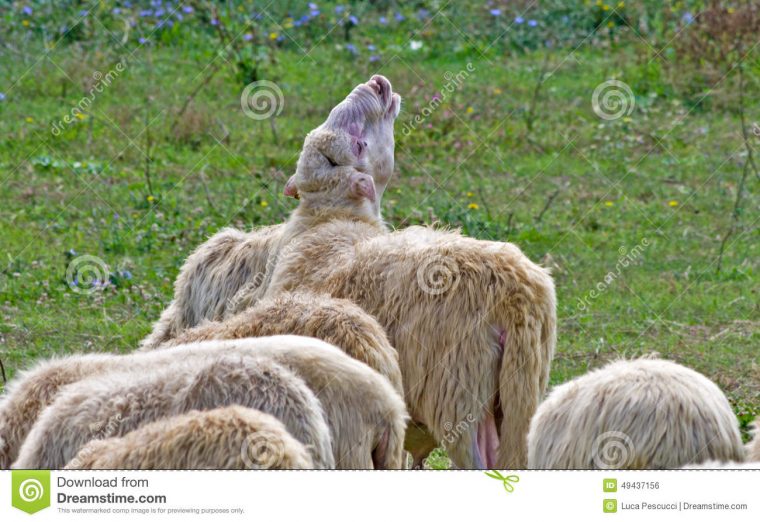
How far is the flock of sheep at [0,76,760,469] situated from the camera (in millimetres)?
4953

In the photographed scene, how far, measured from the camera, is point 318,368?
17.1 feet

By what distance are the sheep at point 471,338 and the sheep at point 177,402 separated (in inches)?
48.7

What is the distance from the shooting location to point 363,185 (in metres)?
7.22

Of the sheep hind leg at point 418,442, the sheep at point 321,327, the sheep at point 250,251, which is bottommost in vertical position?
the sheep hind leg at point 418,442

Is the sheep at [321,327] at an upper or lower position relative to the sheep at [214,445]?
upper

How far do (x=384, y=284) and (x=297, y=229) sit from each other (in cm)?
97

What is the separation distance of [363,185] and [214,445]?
2.93 metres

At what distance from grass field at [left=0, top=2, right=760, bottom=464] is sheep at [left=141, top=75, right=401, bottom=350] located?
112 cm

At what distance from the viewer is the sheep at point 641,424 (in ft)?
17.3

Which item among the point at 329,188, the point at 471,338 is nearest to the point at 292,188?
the point at 329,188

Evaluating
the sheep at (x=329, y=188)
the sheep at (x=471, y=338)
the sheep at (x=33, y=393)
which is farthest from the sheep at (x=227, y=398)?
the sheep at (x=329, y=188)

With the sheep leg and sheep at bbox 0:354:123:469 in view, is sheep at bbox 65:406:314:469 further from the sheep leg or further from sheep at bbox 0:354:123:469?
the sheep leg

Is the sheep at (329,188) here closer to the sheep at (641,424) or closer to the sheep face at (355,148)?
the sheep face at (355,148)
